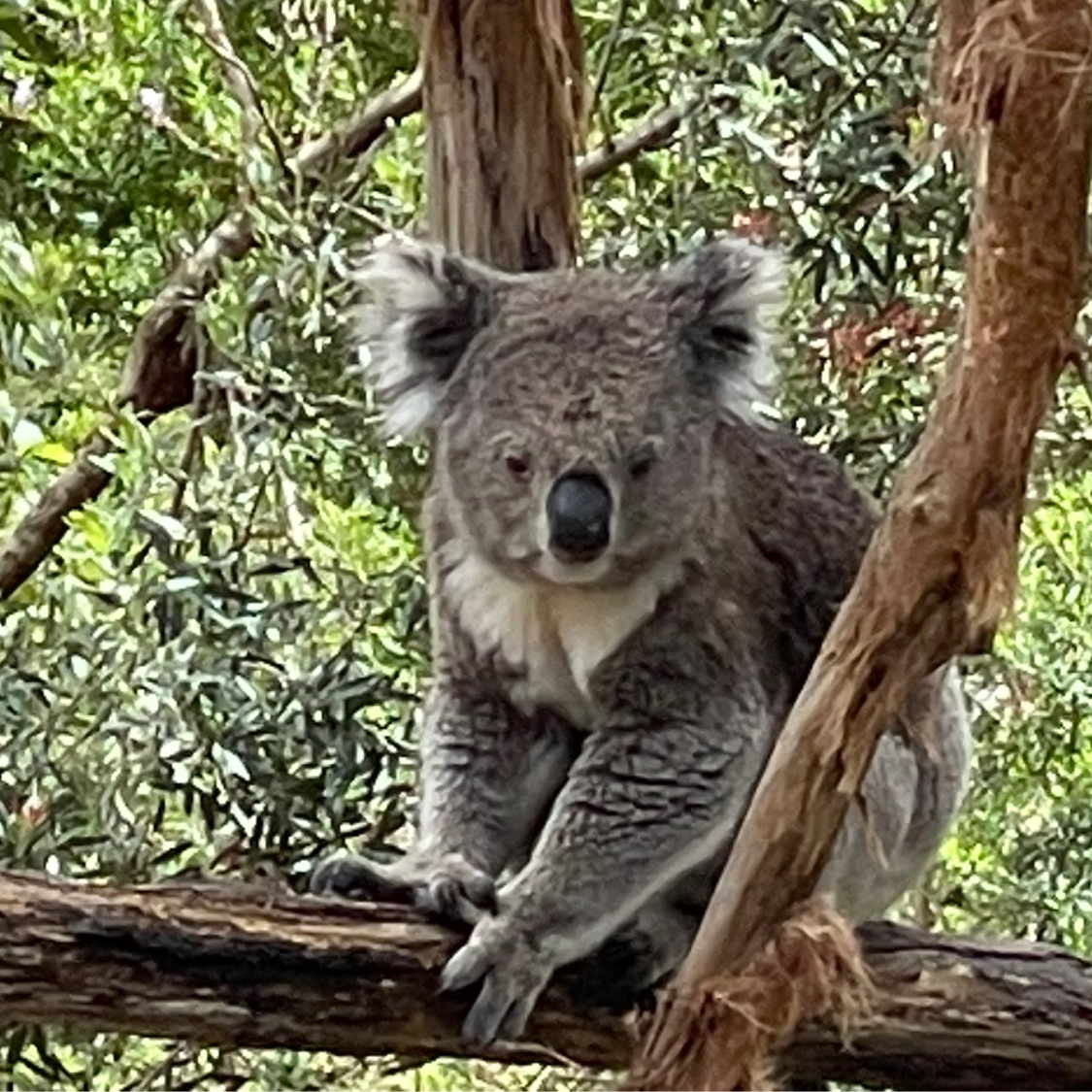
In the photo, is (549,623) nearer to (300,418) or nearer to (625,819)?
(625,819)

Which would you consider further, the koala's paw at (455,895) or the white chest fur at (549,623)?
the white chest fur at (549,623)

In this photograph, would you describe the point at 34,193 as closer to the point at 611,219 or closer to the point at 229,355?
the point at 229,355

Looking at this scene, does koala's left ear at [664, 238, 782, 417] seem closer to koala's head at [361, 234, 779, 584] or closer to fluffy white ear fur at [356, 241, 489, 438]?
koala's head at [361, 234, 779, 584]

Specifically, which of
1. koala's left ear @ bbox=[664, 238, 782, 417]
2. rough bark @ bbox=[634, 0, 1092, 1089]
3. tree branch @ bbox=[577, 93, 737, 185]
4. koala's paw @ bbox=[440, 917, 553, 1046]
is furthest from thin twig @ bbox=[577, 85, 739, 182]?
rough bark @ bbox=[634, 0, 1092, 1089]

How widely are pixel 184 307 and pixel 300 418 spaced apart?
34 centimetres

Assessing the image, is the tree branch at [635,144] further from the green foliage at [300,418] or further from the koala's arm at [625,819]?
the koala's arm at [625,819]

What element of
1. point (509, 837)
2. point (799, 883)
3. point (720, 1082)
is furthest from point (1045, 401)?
point (509, 837)

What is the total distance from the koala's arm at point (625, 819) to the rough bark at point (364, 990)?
0.05m

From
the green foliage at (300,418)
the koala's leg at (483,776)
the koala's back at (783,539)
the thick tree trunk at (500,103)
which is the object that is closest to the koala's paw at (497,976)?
the koala's leg at (483,776)

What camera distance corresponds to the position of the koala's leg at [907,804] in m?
2.41

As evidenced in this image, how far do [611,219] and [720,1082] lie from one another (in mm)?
1707

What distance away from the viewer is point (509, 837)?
249 cm

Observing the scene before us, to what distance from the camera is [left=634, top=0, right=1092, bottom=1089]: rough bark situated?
147cm

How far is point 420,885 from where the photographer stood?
2182mm
